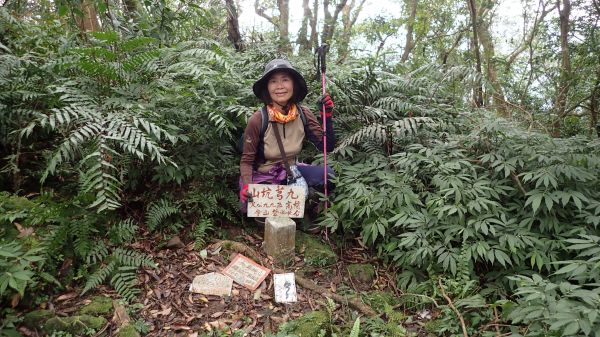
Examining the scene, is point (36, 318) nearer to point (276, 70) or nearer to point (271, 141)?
point (271, 141)

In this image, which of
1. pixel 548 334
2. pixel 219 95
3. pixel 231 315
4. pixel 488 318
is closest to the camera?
pixel 548 334

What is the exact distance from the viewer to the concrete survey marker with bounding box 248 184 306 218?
3990mm

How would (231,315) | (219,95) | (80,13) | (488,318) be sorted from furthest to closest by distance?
(219,95), (80,13), (231,315), (488,318)

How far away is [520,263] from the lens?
3.31 meters

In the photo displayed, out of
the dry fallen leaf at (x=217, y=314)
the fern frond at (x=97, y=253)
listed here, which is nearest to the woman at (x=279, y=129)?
the dry fallen leaf at (x=217, y=314)

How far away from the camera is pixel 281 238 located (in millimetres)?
3883

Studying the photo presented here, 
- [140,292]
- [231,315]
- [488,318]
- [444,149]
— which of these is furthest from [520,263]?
[140,292]

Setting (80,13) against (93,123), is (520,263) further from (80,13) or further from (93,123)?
(80,13)

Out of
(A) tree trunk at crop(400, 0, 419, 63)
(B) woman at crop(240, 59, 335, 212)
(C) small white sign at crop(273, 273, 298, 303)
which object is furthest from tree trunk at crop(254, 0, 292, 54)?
(C) small white sign at crop(273, 273, 298, 303)

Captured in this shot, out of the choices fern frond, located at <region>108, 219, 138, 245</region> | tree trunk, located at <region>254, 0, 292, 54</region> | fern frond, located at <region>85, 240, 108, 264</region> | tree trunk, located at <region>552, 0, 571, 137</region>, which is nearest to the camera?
fern frond, located at <region>85, 240, 108, 264</region>

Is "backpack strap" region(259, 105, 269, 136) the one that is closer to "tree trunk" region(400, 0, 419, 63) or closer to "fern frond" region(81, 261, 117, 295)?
"fern frond" region(81, 261, 117, 295)

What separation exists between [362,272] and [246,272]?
1.27 metres

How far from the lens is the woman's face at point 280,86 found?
4.13 metres

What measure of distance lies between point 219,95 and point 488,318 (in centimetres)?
384
